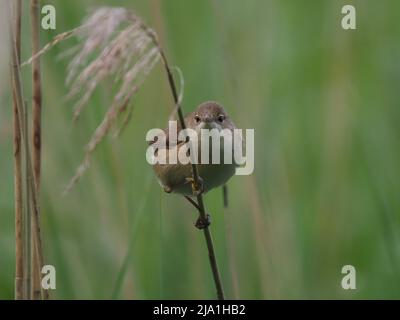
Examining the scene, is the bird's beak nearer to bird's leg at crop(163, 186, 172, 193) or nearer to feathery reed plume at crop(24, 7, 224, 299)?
bird's leg at crop(163, 186, 172, 193)

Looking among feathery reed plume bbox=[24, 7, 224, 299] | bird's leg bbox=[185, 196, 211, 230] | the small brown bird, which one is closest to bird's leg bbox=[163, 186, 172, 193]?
the small brown bird

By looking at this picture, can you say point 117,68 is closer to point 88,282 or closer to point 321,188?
point 88,282

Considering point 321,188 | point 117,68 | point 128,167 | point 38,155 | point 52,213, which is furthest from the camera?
point 321,188

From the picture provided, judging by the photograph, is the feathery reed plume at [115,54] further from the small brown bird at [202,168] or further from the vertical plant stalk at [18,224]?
the small brown bird at [202,168]

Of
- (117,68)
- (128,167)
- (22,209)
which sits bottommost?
(22,209)

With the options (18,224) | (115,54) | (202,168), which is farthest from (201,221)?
(115,54)
